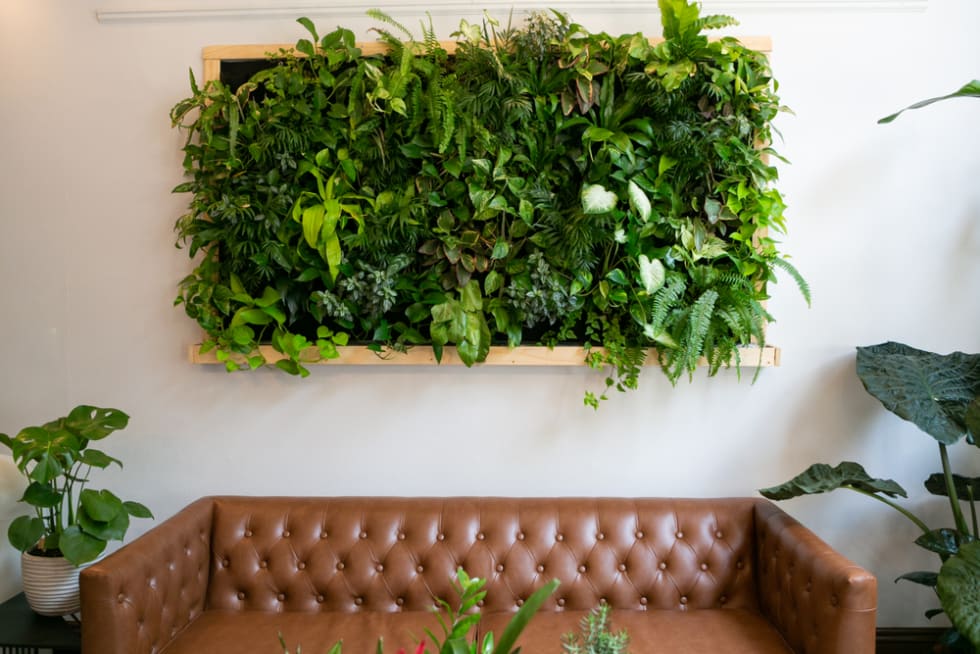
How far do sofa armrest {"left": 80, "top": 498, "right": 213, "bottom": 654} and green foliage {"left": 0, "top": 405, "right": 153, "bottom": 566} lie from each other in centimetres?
17

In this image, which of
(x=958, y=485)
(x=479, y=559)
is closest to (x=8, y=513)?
(x=479, y=559)

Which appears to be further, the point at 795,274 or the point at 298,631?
the point at 795,274

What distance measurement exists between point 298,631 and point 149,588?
1.68 feet

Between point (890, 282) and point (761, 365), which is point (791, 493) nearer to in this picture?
point (761, 365)

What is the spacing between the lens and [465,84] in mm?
2725

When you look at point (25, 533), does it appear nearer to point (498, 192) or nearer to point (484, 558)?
point (484, 558)

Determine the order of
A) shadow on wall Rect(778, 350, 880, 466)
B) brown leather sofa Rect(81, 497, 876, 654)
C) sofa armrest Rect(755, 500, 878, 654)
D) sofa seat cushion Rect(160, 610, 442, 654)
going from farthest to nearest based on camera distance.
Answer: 1. shadow on wall Rect(778, 350, 880, 466)
2. brown leather sofa Rect(81, 497, 876, 654)
3. sofa seat cushion Rect(160, 610, 442, 654)
4. sofa armrest Rect(755, 500, 878, 654)

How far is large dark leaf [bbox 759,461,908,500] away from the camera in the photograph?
8.21 feet

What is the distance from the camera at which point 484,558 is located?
8.75 ft

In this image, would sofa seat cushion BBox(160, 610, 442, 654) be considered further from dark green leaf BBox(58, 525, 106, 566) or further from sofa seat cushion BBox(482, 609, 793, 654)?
dark green leaf BBox(58, 525, 106, 566)

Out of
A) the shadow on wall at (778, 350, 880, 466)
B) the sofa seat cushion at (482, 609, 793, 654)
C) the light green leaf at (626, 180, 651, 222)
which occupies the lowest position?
the sofa seat cushion at (482, 609, 793, 654)

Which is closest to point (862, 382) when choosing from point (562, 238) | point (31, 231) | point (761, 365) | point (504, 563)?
point (761, 365)

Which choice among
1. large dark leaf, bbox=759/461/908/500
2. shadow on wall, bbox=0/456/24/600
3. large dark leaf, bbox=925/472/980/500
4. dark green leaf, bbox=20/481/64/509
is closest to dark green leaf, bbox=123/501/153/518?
dark green leaf, bbox=20/481/64/509

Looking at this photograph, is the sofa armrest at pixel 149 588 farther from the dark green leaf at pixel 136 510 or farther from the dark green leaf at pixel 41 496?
the dark green leaf at pixel 41 496
